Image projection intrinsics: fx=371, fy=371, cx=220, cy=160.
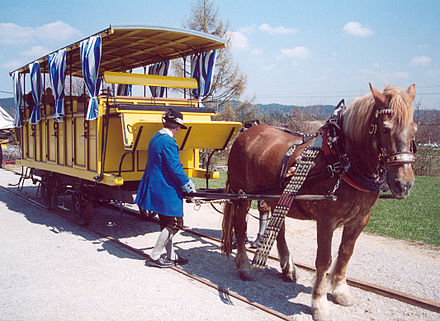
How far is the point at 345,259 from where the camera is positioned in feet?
13.5

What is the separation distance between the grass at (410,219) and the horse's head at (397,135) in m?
4.19

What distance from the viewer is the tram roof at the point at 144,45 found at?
6.65 meters

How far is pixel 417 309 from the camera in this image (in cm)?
392

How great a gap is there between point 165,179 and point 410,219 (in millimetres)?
6320

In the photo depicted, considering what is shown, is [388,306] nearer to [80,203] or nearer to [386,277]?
[386,277]

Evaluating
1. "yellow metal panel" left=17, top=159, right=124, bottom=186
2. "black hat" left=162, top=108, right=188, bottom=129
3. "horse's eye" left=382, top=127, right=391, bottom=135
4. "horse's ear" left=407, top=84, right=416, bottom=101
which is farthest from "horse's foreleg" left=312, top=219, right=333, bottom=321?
"yellow metal panel" left=17, top=159, right=124, bottom=186

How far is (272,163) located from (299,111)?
969 inches

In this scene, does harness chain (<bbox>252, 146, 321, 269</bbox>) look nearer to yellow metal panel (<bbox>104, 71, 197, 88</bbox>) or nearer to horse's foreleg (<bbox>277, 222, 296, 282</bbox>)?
horse's foreleg (<bbox>277, 222, 296, 282</bbox>)

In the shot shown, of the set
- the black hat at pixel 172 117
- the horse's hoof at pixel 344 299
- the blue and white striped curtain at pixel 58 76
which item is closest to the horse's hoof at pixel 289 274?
the horse's hoof at pixel 344 299

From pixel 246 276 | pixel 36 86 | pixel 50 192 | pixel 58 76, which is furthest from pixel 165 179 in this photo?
pixel 50 192

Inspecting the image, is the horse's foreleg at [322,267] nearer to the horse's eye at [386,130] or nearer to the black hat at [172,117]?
Answer: the horse's eye at [386,130]

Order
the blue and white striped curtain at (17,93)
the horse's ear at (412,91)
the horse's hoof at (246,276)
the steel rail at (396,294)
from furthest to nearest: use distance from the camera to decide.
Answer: the blue and white striped curtain at (17,93) < the horse's hoof at (246,276) < the steel rail at (396,294) < the horse's ear at (412,91)

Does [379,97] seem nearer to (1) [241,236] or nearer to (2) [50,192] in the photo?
(1) [241,236]

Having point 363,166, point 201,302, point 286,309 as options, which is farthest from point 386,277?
point 201,302
